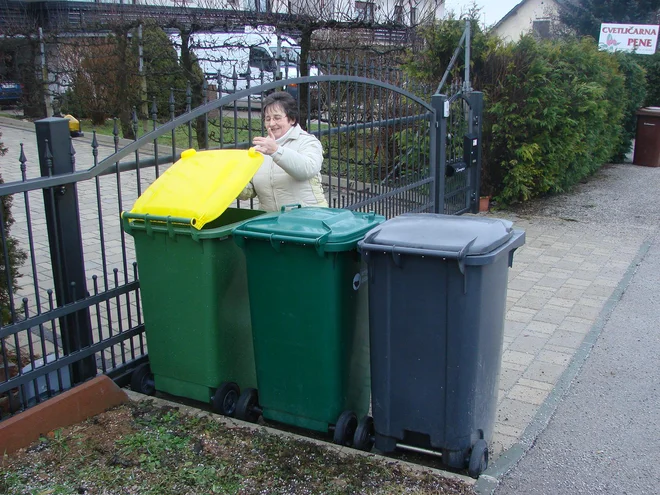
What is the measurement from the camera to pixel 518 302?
588 cm

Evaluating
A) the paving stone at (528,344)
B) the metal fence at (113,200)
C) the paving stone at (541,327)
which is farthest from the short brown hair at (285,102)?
the paving stone at (541,327)

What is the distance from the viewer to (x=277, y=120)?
13.1ft

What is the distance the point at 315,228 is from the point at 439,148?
4712 mm

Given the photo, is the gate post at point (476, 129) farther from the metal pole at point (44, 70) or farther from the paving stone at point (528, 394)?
the metal pole at point (44, 70)

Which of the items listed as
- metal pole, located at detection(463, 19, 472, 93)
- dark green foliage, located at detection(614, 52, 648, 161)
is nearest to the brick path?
metal pole, located at detection(463, 19, 472, 93)

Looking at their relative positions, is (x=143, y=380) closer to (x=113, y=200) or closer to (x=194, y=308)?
(x=194, y=308)

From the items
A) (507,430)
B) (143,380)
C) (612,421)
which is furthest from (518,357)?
(143,380)

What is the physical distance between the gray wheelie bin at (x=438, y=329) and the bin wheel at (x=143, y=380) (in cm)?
138

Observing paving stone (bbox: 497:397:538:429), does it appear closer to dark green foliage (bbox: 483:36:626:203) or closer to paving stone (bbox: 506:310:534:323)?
paving stone (bbox: 506:310:534:323)

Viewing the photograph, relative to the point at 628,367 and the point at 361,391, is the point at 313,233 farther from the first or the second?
the point at 628,367

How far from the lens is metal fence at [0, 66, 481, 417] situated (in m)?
3.42

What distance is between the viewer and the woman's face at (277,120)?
3979 mm

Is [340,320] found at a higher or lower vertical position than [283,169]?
lower

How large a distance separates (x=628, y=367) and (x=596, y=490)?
1.61m
